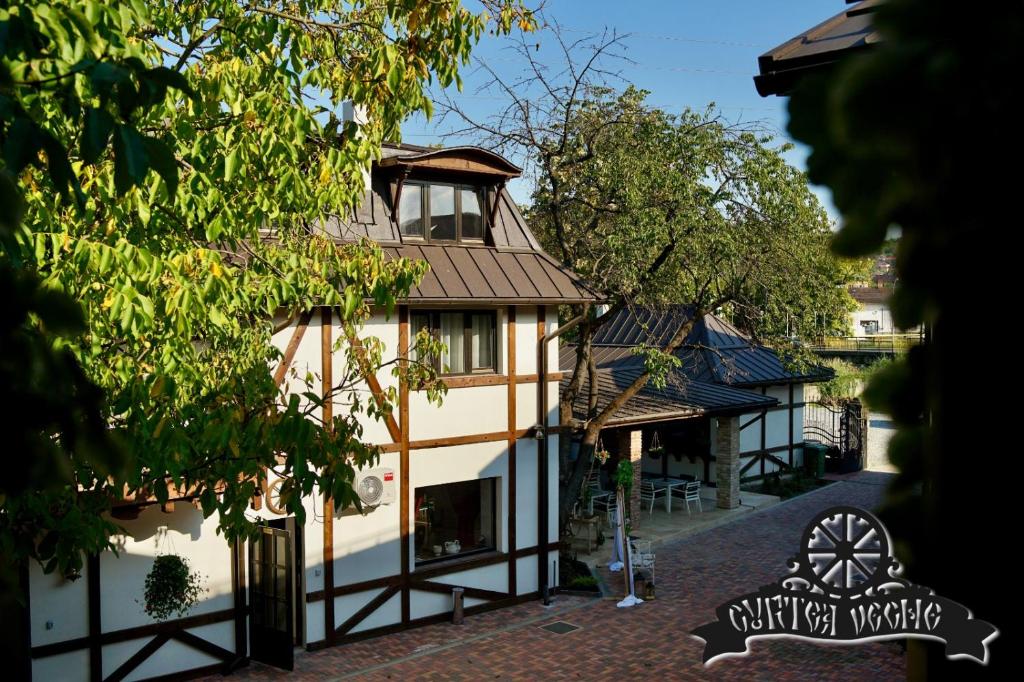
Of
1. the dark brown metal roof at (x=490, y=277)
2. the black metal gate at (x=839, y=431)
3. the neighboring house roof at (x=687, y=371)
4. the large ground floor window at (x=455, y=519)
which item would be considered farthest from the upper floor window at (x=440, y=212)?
the black metal gate at (x=839, y=431)

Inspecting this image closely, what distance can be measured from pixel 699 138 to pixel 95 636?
10793mm

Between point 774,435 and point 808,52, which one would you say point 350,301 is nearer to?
point 808,52

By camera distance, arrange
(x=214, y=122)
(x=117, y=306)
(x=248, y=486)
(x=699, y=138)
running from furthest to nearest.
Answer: (x=699, y=138)
(x=214, y=122)
(x=248, y=486)
(x=117, y=306)

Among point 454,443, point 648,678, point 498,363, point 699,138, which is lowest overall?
point 648,678

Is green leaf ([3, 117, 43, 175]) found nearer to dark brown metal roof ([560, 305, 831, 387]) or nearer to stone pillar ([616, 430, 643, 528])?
stone pillar ([616, 430, 643, 528])

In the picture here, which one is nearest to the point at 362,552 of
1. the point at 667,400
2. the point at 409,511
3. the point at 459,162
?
Result: the point at 409,511

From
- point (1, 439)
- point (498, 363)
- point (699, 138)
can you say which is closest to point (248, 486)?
point (1, 439)

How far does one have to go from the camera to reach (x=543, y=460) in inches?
563

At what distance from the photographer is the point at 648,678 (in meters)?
11.1

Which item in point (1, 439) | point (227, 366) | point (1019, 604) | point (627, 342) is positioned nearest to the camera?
Answer: point (1019, 604)

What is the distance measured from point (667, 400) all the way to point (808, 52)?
1450 cm

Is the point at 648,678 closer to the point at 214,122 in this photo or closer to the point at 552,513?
the point at 552,513

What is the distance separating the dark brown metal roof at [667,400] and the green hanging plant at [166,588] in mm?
8384

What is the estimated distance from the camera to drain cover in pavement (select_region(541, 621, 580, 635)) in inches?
509
